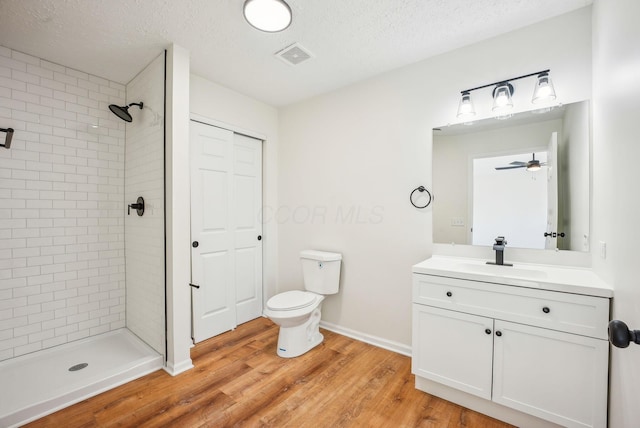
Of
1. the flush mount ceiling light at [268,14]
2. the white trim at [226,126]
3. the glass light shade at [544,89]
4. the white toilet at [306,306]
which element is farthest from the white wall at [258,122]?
the glass light shade at [544,89]

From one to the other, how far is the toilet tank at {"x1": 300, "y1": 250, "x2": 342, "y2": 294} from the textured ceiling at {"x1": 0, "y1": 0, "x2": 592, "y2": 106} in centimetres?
174

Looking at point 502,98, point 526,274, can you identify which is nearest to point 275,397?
point 526,274

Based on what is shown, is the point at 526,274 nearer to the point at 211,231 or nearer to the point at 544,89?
the point at 544,89

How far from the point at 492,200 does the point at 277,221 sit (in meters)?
2.26

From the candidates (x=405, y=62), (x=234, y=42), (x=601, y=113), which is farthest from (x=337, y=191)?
(x=601, y=113)

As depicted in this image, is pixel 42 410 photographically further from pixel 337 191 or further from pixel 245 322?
pixel 337 191

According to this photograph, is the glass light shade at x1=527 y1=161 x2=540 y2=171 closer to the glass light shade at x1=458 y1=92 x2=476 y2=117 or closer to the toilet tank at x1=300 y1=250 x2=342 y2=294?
the glass light shade at x1=458 y1=92 x2=476 y2=117

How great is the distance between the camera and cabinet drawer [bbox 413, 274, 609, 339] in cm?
134

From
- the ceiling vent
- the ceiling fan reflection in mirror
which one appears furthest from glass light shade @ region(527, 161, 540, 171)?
the ceiling vent

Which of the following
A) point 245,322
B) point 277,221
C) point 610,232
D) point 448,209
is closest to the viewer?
point 610,232

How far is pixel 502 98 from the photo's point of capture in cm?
193

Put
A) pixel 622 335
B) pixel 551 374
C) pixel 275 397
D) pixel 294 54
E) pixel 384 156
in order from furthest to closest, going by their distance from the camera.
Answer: pixel 384 156 → pixel 294 54 → pixel 275 397 → pixel 551 374 → pixel 622 335

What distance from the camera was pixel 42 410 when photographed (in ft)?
5.43

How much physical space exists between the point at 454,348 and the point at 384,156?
5.28 feet
